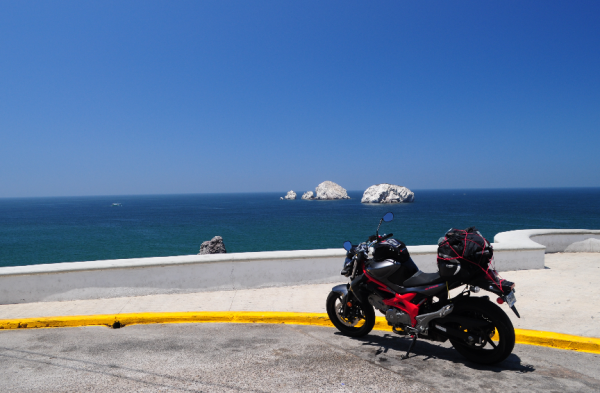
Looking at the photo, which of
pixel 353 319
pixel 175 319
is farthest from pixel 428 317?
pixel 175 319

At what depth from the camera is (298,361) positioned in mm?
3801

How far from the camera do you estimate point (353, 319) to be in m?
4.53

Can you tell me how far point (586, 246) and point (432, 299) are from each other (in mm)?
8552

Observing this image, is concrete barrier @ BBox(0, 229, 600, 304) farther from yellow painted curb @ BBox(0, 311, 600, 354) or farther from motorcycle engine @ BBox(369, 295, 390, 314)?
motorcycle engine @ BBox(369, 295, 390, 314)

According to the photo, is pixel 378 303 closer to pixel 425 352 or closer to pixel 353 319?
pixel 353 319

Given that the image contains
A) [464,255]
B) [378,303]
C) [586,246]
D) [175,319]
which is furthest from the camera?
[586,246]

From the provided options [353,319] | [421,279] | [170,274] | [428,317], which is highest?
[421,279]

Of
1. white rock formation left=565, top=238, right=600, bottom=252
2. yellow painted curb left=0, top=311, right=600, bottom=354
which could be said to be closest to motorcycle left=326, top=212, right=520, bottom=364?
yellow painted curb left=0, top=311, right=600, bottom=354

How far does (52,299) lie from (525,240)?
953 cm

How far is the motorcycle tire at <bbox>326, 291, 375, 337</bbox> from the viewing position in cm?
438

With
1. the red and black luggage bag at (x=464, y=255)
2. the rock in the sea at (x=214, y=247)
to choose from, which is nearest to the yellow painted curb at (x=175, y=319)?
the red and black luggage bag at (x=464, y=255)

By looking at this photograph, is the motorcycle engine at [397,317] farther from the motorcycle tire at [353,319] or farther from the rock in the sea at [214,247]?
the rock in the sea at [214,247]

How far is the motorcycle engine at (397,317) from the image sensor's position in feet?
12.7

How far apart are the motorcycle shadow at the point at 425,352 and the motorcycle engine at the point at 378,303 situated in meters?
0.44
